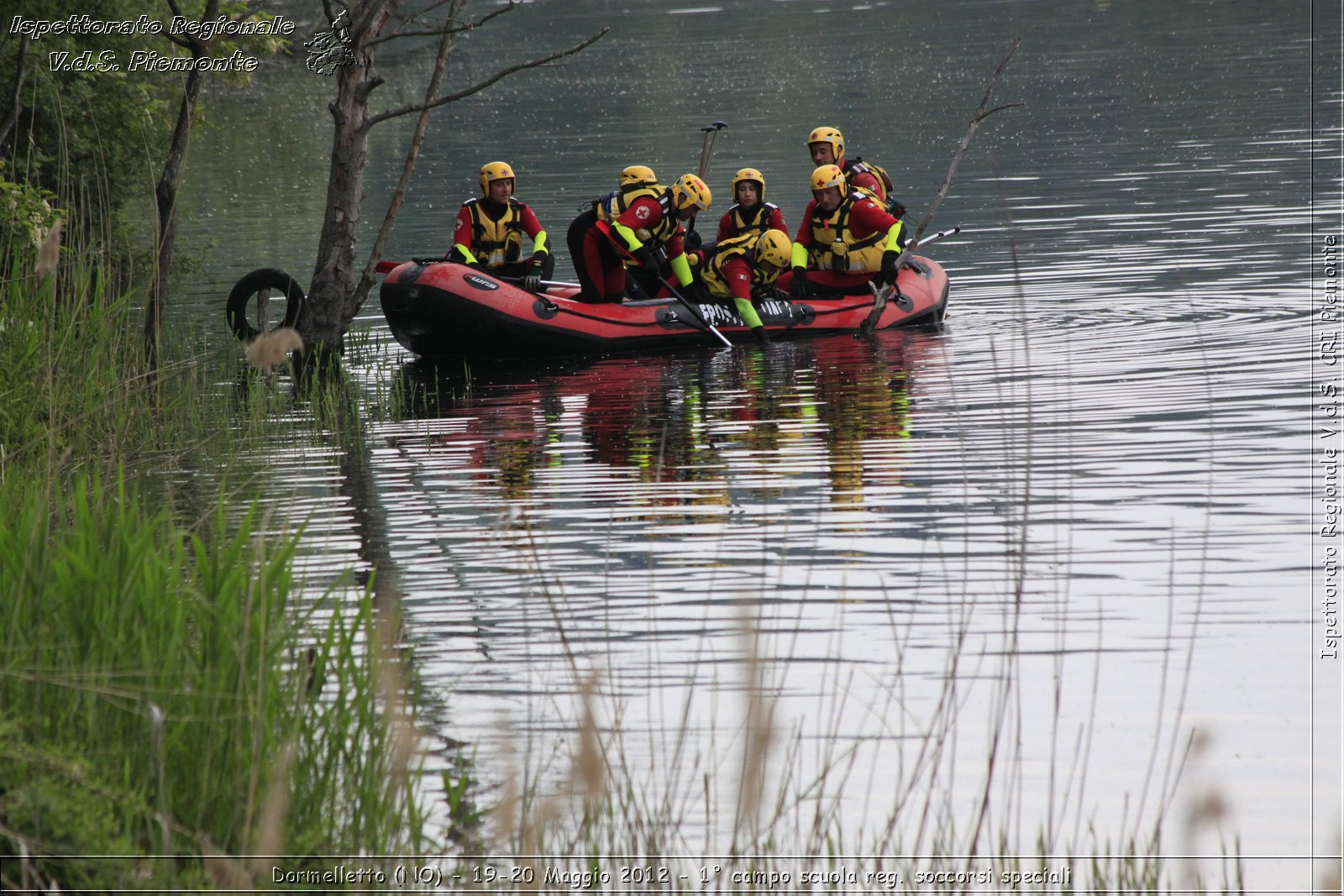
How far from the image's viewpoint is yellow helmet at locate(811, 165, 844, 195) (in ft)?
48.1

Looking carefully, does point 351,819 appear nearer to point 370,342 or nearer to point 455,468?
point 455,468

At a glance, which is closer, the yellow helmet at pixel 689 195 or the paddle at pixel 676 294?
the yellow helmet at pixel 689 195

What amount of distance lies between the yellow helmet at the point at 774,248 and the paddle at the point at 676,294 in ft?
2.41

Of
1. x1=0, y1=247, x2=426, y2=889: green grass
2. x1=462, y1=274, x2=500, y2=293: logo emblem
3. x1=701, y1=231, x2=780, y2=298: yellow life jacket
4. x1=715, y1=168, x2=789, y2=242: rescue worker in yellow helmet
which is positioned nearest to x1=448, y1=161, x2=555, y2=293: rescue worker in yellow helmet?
x1=462, y1=274, x2=500, y2=293: logo emblem

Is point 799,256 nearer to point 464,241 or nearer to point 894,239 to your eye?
point 894,239

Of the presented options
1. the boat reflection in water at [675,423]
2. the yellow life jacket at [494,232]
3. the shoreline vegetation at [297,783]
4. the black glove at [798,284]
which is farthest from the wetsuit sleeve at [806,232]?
the shoreline vegetation at [297,783]

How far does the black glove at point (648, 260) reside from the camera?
47.3 ft

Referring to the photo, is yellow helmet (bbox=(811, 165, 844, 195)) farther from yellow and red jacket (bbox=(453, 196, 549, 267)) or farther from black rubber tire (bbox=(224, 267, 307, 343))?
black rubber tire (bbox=(224, 267, 307, 343))

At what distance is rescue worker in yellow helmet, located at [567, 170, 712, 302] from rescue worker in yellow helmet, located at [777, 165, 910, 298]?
108 centimetres

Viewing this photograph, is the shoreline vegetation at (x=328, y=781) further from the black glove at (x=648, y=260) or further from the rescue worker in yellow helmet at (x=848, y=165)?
the rescue worker in yellow helmet at (x=848, y=165)

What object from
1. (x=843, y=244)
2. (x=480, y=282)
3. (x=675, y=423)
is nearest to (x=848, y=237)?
(x=843, y=244)

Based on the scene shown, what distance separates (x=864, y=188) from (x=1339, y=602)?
9.40 m

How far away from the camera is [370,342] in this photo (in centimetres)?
1622

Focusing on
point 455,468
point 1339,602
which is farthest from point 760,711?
point 455,468
